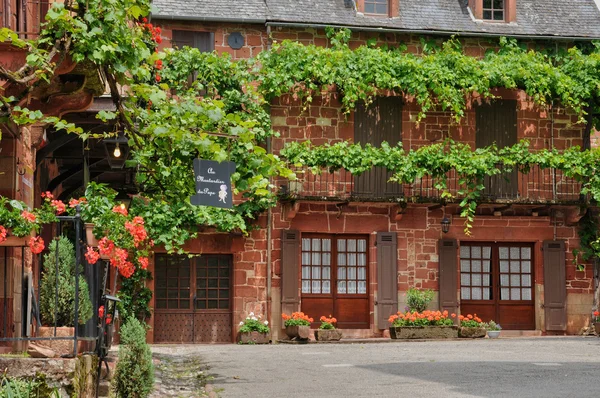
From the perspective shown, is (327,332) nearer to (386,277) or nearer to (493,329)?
(386,277)

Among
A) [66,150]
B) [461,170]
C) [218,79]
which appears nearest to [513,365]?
[66,150]

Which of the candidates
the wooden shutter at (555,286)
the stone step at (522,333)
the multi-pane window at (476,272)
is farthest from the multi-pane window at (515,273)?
the stone step at (522,333)

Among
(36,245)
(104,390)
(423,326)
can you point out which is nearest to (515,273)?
(423,326)

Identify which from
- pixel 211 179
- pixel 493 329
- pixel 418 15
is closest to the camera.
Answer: pixel 211 179

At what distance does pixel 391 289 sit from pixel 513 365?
9.90 m

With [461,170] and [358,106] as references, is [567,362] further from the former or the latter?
[358,106]

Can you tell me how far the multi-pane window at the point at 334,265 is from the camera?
75.9 feet

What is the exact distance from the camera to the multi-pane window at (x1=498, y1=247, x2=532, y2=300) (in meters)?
24.0

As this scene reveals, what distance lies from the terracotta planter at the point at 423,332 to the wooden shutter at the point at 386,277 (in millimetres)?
922

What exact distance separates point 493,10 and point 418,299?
6.77m

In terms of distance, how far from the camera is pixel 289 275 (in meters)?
22.5

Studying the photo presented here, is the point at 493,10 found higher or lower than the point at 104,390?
higher

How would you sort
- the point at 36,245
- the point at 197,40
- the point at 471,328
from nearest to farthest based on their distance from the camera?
1. the point at 36,245
2. the point at 471,328
3. the point at 197,40

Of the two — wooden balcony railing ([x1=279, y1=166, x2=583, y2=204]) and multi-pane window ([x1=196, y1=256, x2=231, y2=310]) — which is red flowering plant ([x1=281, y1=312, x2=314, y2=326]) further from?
wooden balcony railing ([x1=279, y1=166, x2=583, y2=204])
